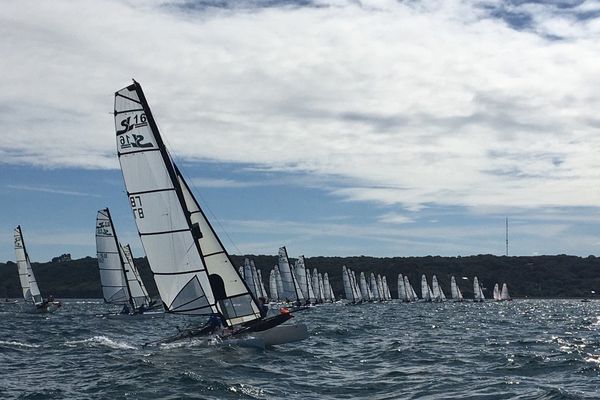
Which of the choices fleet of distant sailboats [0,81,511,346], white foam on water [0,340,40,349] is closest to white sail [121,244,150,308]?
white foam on water [0,340,40,349]

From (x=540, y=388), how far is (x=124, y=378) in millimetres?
9802

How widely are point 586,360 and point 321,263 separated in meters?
162

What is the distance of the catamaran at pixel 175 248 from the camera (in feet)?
85.8

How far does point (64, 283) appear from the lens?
17688 cm

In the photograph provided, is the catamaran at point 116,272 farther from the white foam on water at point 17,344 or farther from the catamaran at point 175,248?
the catamaran at point 175,248

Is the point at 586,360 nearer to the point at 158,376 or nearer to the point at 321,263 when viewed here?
the point at 158,376

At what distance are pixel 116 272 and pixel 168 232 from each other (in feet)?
108

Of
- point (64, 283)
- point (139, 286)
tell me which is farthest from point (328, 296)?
point (64, 283)

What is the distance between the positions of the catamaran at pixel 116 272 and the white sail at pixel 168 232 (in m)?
28.5

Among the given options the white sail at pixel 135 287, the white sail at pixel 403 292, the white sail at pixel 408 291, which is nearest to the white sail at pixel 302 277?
the white sail at pixel 135 287

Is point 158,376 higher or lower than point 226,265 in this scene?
lower

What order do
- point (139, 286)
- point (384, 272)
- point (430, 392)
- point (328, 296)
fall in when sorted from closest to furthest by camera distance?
point (430, 392)
point (139, 286)
point (328, 296)
point (384, 272)

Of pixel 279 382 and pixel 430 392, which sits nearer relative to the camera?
pixel 430 392

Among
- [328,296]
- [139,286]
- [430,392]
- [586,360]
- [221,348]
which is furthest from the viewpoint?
[328,296]
